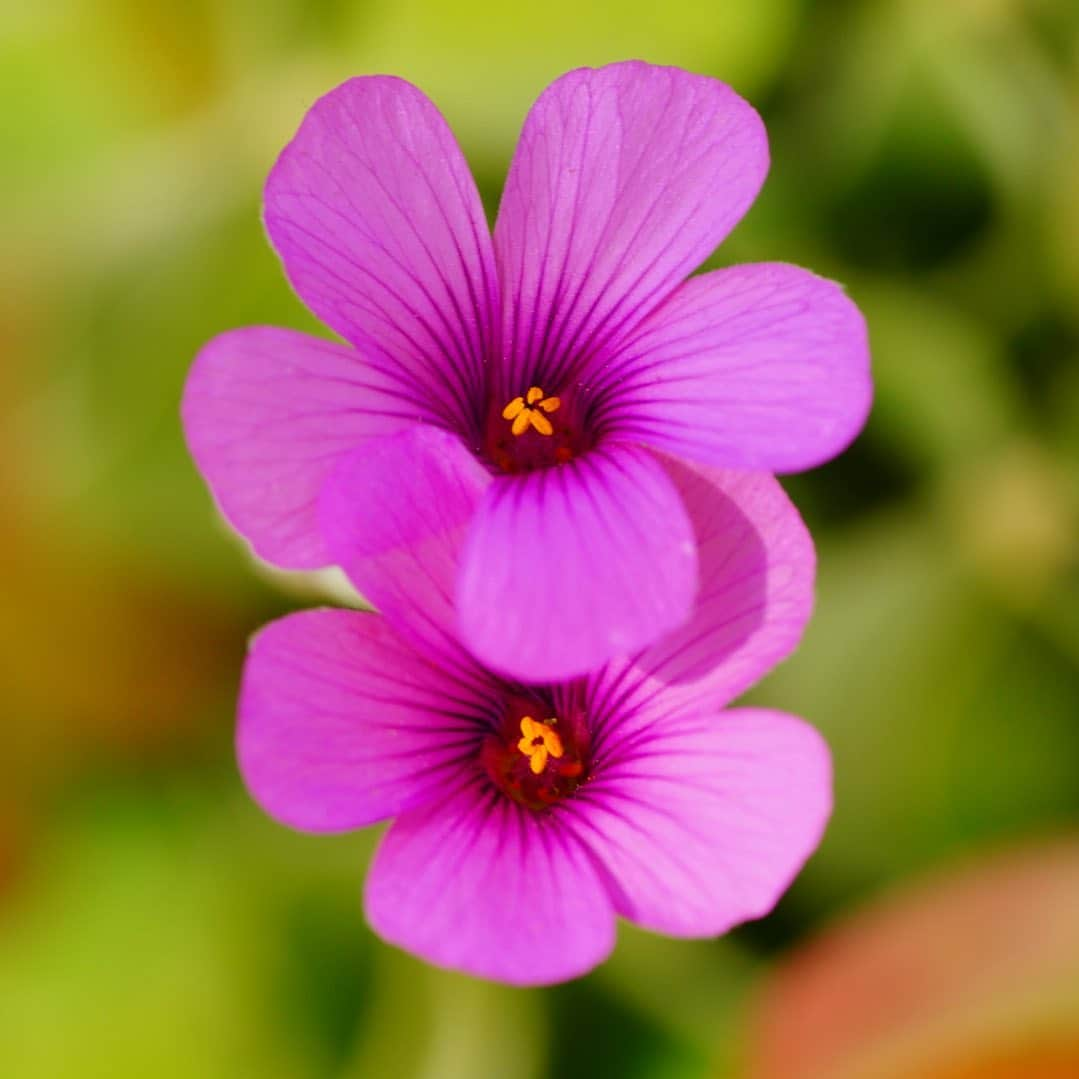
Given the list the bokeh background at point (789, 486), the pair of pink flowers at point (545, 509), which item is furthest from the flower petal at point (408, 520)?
the bokeh background at point (789, 486)

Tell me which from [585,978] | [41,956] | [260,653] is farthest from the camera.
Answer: [41,956]

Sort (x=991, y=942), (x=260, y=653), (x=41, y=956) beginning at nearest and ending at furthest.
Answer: (x=260, y=653), (x=991, y=942), (x=41, y=956)

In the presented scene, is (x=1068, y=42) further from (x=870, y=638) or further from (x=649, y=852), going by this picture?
(x=649, y=852)

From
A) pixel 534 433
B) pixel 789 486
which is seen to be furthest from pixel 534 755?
pixel 789 486

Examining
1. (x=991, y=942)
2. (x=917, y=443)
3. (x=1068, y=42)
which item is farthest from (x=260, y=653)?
(x=1068, y=42)

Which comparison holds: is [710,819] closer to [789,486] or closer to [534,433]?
[534,433]

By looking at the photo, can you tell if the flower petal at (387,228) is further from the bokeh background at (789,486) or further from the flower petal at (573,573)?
the bokeh background at (789,486)
